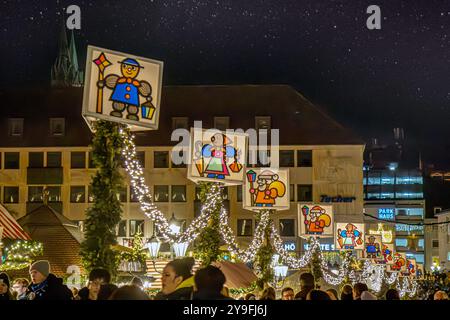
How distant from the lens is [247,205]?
1097 inches

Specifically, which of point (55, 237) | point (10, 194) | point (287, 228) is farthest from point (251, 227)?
point (55, 237)

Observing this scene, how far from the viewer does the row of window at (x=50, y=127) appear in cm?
6056

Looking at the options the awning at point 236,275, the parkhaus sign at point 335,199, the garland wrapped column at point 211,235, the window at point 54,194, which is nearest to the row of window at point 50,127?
the window at point 54,194

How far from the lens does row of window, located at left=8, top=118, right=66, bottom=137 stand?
199ft

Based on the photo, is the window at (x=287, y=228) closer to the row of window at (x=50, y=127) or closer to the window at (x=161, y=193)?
the window at (x=161, y=193)

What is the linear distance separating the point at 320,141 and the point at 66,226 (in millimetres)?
36983

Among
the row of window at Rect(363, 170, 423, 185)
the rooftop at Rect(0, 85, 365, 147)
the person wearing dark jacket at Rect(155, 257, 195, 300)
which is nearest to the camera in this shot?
the person wearing dark jacket at Rect(155, 257, 195, 300)

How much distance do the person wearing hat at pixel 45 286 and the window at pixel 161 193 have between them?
160 feet

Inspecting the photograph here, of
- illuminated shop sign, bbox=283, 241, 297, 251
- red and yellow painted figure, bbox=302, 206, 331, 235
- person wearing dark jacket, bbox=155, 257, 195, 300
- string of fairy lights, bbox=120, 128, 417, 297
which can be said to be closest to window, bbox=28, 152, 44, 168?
string of fairy lights, bbox=120, 128, 417, 297

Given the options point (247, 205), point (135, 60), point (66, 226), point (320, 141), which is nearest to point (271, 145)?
point (320, 141)

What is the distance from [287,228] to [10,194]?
17.5 m

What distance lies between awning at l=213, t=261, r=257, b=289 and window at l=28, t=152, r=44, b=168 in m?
35.0

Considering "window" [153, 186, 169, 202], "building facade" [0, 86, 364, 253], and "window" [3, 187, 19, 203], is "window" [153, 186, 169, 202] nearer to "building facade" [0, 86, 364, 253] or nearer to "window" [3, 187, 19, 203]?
"building facade" [0, 86, 364, 253]
